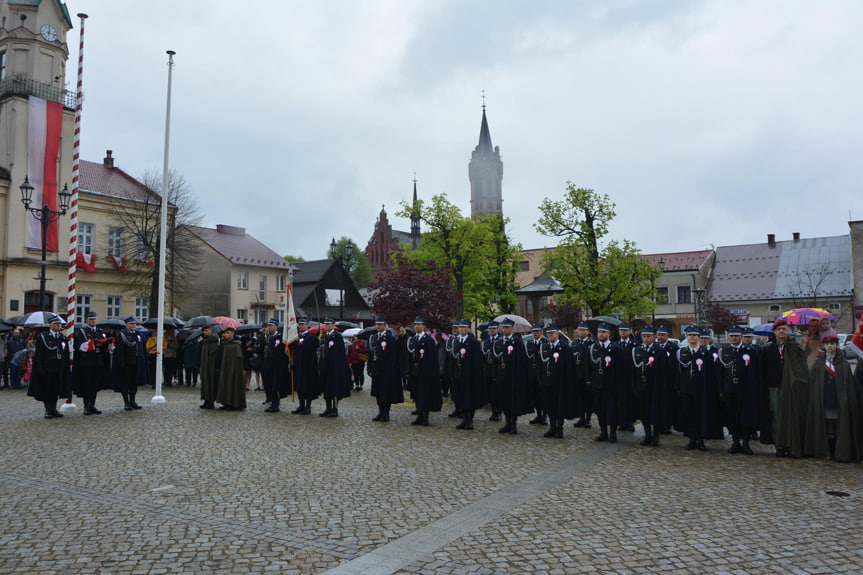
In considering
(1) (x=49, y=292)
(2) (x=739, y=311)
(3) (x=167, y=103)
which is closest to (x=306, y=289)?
(1) (x=49, y=292)

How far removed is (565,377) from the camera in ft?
41.1

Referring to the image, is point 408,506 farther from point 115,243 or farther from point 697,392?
point 115,243

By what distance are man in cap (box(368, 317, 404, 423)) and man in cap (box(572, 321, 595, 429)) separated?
11.7ft

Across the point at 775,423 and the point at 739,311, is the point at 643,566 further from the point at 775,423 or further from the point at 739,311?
the point at 739,311

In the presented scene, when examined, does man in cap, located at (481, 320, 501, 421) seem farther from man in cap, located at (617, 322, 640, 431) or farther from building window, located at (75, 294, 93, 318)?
building window, located at (75, 294, 93, 318)

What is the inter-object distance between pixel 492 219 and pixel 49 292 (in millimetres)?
25125

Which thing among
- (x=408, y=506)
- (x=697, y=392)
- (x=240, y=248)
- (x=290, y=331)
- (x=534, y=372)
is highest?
(x=240, y=248)

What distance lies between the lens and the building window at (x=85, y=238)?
41.0 metres

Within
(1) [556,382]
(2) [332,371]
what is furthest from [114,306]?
(1) [556,382]

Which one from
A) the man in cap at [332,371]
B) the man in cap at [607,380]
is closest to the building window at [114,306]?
the man in cap at [332,371]

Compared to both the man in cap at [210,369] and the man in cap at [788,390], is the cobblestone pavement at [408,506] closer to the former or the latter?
the man in cap at [788,390]

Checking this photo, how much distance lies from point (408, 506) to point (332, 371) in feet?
26.3

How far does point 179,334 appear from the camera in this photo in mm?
22469

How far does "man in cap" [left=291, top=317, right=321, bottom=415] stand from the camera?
15.3 m
